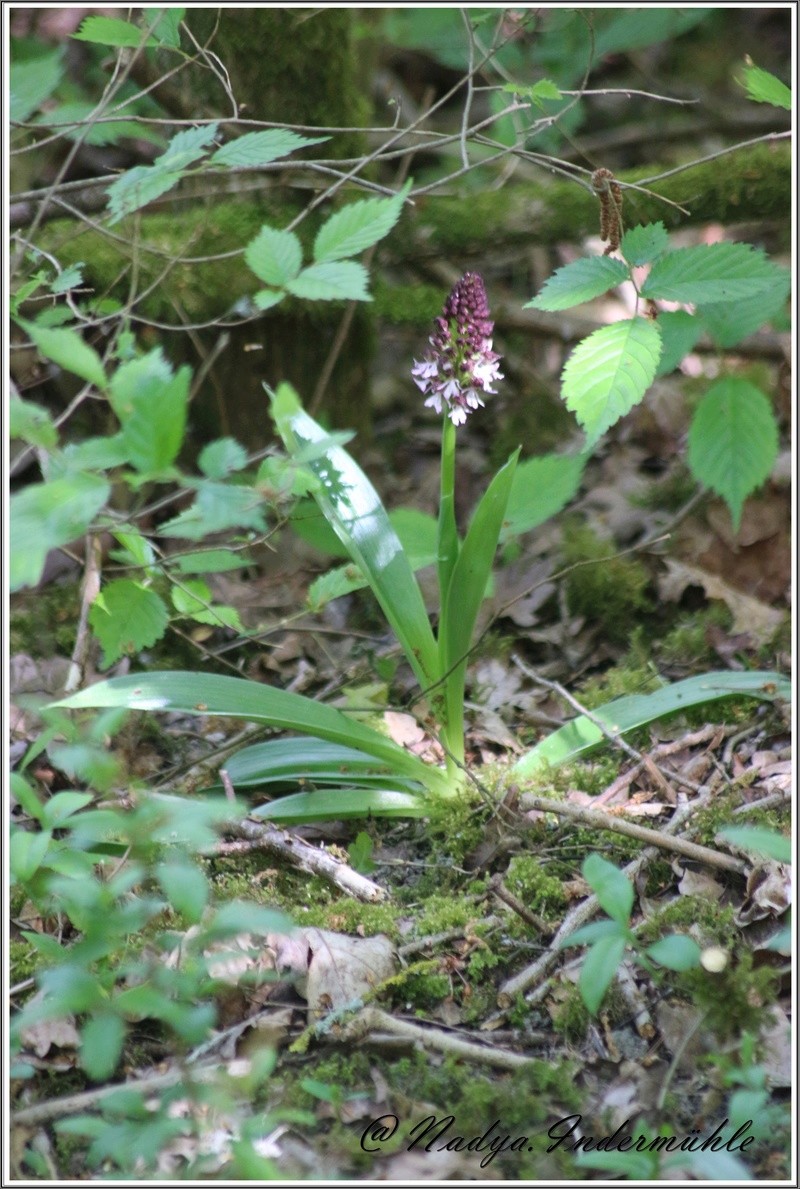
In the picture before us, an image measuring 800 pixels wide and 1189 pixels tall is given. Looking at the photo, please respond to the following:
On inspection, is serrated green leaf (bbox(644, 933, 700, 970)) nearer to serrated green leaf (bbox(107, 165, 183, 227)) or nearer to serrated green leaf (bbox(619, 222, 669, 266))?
serrated green leaf (bbox(619, 222, 669, 266))

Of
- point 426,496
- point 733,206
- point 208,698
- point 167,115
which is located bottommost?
point 426,496

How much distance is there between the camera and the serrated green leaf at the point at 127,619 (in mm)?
1950

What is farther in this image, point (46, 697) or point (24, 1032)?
point (46, 697)

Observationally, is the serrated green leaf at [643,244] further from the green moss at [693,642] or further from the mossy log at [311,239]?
the green moss at [693,642]

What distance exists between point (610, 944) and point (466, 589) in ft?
2.48

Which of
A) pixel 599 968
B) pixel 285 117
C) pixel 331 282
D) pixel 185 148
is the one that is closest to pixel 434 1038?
pixel 599 968

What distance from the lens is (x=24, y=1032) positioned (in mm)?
1527

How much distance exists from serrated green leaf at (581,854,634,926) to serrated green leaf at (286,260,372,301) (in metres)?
0.86

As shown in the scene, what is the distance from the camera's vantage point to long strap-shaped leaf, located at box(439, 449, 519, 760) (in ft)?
6.11

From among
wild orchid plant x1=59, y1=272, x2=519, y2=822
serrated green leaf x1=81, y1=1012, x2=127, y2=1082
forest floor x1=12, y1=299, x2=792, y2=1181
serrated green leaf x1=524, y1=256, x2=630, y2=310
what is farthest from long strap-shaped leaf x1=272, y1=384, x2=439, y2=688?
serrated green leaf x1=81, y1=1012, x2=127, y2=1082

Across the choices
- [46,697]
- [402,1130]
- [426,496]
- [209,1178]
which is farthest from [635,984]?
[426,496]

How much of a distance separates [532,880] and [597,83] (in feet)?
13.0

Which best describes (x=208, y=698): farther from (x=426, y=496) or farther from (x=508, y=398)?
(x=508, y=398)

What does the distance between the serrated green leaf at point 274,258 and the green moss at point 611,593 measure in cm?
117
